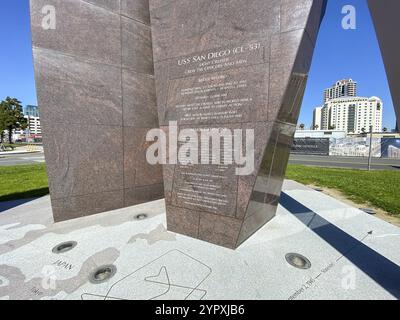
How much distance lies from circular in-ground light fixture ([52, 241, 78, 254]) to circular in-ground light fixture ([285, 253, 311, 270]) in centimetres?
395

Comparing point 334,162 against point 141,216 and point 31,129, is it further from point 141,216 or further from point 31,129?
point 31,129

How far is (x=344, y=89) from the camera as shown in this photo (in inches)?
4333

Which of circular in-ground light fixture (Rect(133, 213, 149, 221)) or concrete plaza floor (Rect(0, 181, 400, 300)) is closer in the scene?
concrete plaza floor (Rect(0, 181, 400, 300))

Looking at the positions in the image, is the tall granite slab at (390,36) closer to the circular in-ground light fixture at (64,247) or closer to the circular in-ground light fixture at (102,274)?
the circular in-ground light fixture at (102,274)

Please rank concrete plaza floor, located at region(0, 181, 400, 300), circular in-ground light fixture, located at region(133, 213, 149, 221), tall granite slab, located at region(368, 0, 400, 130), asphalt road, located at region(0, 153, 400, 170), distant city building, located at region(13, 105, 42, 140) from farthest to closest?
1. distant city building, located at region(13, 105, 42, 140)
2. asphalt road, located at region(0, 153, 400, 170)
3. circular in-ground light fixture, located at region(133, 213, 149, 221)
4. concrete plaza floor, located at region(0, 181, 400, 300)
5. tall granite slab, located at region(368, 0, 400, 130)

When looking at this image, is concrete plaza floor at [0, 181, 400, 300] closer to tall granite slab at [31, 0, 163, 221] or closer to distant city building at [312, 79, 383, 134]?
tall granite slab at [31, 0, 163, 221]

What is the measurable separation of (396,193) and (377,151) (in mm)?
26823

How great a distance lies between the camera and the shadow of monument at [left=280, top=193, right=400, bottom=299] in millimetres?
2992

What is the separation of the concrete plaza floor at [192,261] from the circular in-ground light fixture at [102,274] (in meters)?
0.07

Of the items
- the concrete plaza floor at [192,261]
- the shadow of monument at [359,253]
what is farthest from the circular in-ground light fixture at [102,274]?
the shadow of monument at [359,253]

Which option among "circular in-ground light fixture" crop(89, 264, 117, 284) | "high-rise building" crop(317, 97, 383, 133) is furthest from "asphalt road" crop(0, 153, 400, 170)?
"high-rise building" crop(317, 97, 383, 133)

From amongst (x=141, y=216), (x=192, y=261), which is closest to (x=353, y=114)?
(x=141, y=216)
